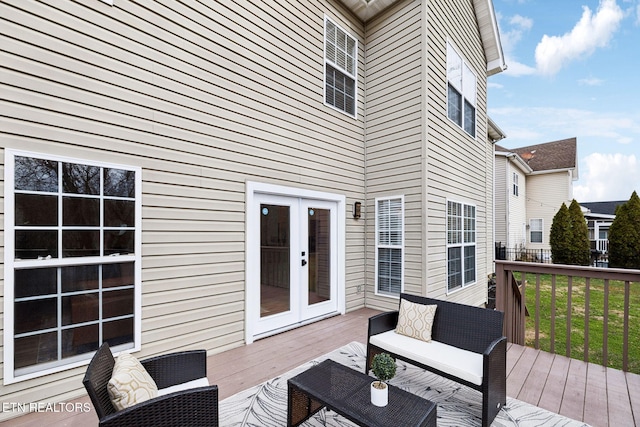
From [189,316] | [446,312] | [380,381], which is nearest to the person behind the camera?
[380,381]

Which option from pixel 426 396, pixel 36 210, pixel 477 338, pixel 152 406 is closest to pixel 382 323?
pixel 426 396

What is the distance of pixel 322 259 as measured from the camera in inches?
195

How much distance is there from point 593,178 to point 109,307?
131ft

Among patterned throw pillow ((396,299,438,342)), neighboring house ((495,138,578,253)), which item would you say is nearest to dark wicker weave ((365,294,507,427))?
patterned throw pillow ((396,299,438,342))

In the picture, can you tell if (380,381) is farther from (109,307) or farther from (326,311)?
(326,311)

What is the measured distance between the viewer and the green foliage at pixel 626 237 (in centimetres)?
1048

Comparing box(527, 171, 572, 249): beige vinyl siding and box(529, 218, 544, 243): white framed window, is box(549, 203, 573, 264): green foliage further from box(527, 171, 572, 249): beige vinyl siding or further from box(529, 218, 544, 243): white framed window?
box(529, 218, 544, 243): white framed window

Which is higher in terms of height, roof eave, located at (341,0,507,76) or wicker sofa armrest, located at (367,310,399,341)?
roof eave, located at (341,0,507,76)

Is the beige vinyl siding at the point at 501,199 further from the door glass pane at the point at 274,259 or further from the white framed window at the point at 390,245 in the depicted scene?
the door glass pane at the point at 274,259

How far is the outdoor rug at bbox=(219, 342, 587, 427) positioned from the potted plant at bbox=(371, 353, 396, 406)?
25.7 inches

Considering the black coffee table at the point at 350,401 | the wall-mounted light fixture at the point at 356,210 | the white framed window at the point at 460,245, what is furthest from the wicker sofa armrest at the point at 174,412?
the white framed window at the point at 460,245

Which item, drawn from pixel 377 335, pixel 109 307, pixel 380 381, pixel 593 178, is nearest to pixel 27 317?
pixel 109 307

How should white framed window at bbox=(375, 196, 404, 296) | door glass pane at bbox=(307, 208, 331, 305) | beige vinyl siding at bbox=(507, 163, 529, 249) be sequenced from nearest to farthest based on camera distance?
door glass pane at bbox=(307, 208, 331, 305)
white framed window at bbox=(375, 196, 404, 296)
beige vinyl siding at bbox=(507, 163, 529, 249)

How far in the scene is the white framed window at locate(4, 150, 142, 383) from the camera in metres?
2.37
